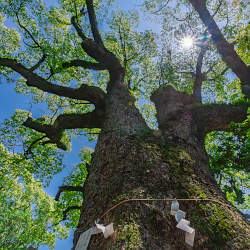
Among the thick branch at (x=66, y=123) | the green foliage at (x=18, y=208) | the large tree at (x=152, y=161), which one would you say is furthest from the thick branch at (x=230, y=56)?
the green foliage at (x=18, y=208)

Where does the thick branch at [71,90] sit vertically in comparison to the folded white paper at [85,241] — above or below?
above

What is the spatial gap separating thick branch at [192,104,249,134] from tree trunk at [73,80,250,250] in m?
0.70

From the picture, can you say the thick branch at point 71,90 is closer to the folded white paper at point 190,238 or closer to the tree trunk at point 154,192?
the tree trunk at point 154,192

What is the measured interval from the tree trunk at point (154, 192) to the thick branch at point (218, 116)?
2.29 ft

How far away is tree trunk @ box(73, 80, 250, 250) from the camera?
164 centimetres

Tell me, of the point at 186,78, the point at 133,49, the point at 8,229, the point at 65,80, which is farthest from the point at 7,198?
the point at 186,78

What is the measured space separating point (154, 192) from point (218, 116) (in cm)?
296

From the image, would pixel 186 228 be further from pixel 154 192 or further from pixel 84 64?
pixel 84 64

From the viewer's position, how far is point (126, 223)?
5.39 ft

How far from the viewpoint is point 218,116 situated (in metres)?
4.12

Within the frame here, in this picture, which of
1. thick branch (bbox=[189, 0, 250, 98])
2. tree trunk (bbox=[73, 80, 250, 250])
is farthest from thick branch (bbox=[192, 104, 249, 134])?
thick branch (bbox=[189, 0, 250, 98])

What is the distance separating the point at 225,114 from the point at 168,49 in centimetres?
670

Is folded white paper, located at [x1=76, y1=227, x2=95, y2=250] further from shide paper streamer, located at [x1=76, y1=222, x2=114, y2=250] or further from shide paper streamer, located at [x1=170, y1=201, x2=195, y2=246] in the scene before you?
shide paper streamer, located at [x1=170, y1=201, x2=195, y2=246]

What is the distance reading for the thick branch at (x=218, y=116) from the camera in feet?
13.4
